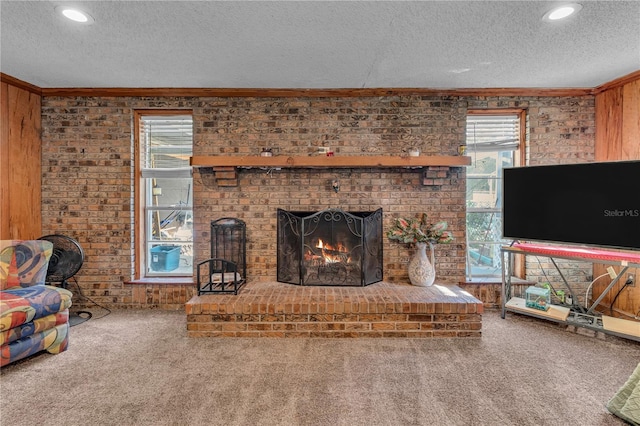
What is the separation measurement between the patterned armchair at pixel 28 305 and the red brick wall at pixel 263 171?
838 millimetres

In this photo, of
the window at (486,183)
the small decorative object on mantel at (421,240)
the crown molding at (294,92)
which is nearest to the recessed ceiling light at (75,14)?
the crown molding at (294,92)

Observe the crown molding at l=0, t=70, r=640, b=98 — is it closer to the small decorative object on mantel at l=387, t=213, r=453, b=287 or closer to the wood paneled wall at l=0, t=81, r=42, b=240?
the wood paneled wall at l=0, t=81, r=42, b=240

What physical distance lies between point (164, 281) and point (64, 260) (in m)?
0.87

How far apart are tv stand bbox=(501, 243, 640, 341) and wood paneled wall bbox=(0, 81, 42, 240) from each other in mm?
4694

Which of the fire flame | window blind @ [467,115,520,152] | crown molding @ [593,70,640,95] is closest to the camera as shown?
crown molding @ [593,70,640,95]

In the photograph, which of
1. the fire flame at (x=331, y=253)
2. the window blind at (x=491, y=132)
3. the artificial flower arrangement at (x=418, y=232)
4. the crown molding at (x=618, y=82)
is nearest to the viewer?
Result: the crown molding at (x=618, y=82)

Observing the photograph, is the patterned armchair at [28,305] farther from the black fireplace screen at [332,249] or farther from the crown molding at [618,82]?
the crown molding at [618,82]

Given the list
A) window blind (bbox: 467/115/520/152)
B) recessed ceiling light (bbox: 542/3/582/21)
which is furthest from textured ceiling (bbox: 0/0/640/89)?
window blind (bbox: 467/115/520/152)

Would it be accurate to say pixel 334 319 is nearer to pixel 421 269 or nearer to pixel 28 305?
pixel 421 269

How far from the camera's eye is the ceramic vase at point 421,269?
2.89m

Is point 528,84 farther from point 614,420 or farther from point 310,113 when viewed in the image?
point 614,420

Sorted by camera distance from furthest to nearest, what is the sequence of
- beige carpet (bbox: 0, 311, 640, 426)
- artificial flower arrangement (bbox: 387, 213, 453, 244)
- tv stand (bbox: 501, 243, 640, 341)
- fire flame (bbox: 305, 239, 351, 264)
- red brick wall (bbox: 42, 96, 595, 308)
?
red brick wall (bbox: 42, 96, 595, 308)
fire flame (bbox: 305, 239, 351, 264)
artificial flower arrangement (bbox: 387, 213, 453, 244)
tv stand (bbox: 501, 243, 640, 341)
beige carpet (bbox: 0, 311, 640, 426)

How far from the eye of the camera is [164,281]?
10.3ft

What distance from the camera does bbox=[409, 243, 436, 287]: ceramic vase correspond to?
9.50ft
